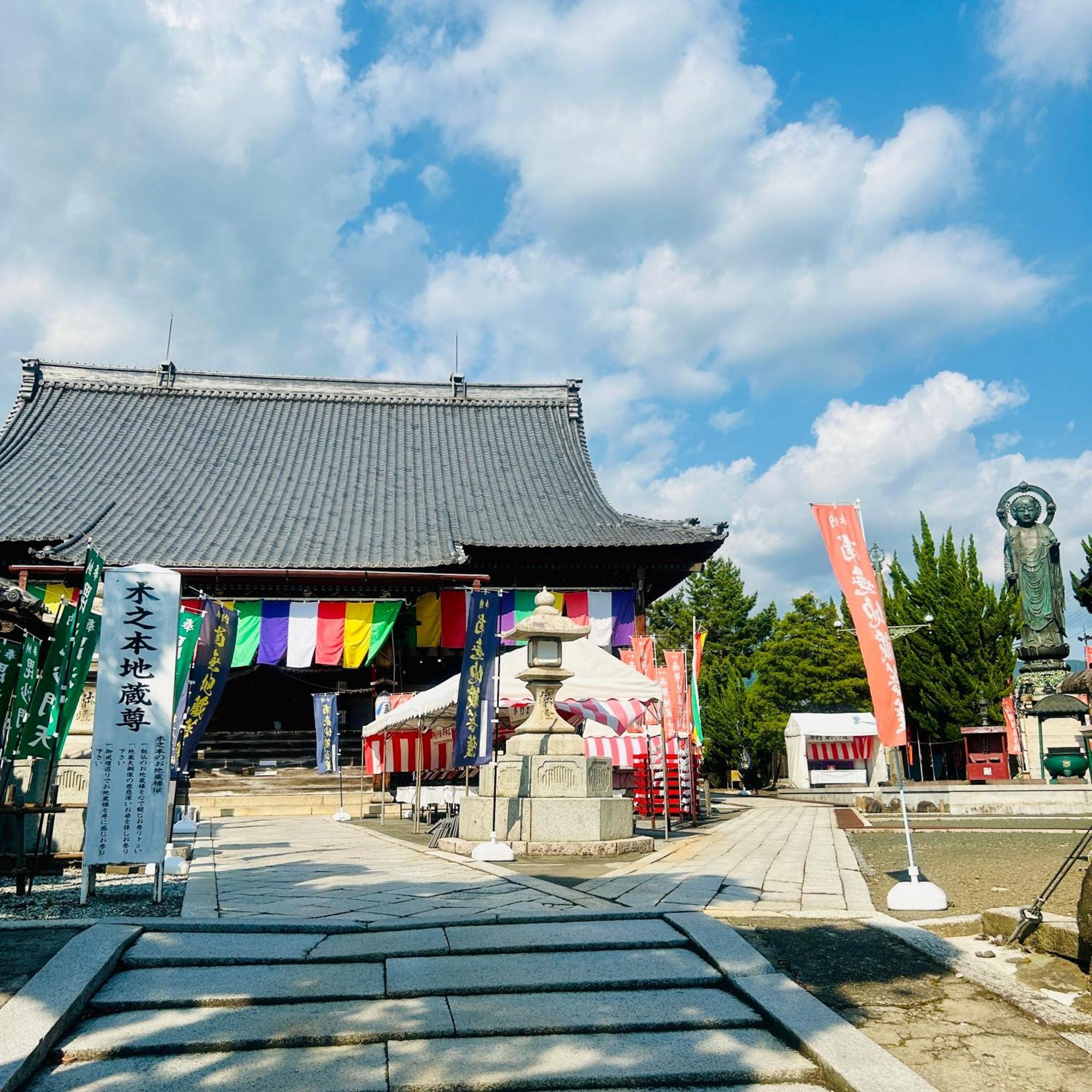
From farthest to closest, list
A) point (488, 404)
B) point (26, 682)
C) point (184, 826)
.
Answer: point (488, 404) < point (184, 826) < point (26, 682)

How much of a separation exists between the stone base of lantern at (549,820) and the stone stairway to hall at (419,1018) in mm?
4381

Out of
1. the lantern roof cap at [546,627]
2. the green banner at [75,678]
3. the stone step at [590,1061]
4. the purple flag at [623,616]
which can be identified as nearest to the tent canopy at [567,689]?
the lantern roof cap at [546,627]

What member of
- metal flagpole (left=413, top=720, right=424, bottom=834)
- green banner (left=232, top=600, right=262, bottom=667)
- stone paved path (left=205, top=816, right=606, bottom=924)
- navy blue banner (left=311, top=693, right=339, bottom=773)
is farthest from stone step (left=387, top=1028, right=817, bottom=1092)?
green banner (left=232, top=600, right=262, bottom=667)

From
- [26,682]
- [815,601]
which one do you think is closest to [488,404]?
[815,601]

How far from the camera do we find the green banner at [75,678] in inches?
281

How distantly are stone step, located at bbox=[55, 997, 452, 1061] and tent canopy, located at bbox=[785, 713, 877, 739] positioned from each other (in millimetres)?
30048

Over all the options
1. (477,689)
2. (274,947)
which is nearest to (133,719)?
(274,947)

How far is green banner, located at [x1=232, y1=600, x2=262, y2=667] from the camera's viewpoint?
63.8ft

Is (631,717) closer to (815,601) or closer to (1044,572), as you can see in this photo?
(1044,572)

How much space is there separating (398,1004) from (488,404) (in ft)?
86.9

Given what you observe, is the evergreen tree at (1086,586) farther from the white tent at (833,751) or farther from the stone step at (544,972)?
the stone step at (544,972)

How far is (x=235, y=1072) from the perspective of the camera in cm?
333

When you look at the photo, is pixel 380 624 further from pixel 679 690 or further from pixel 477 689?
pixel 477 689

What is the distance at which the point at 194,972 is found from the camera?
14.2 feet
